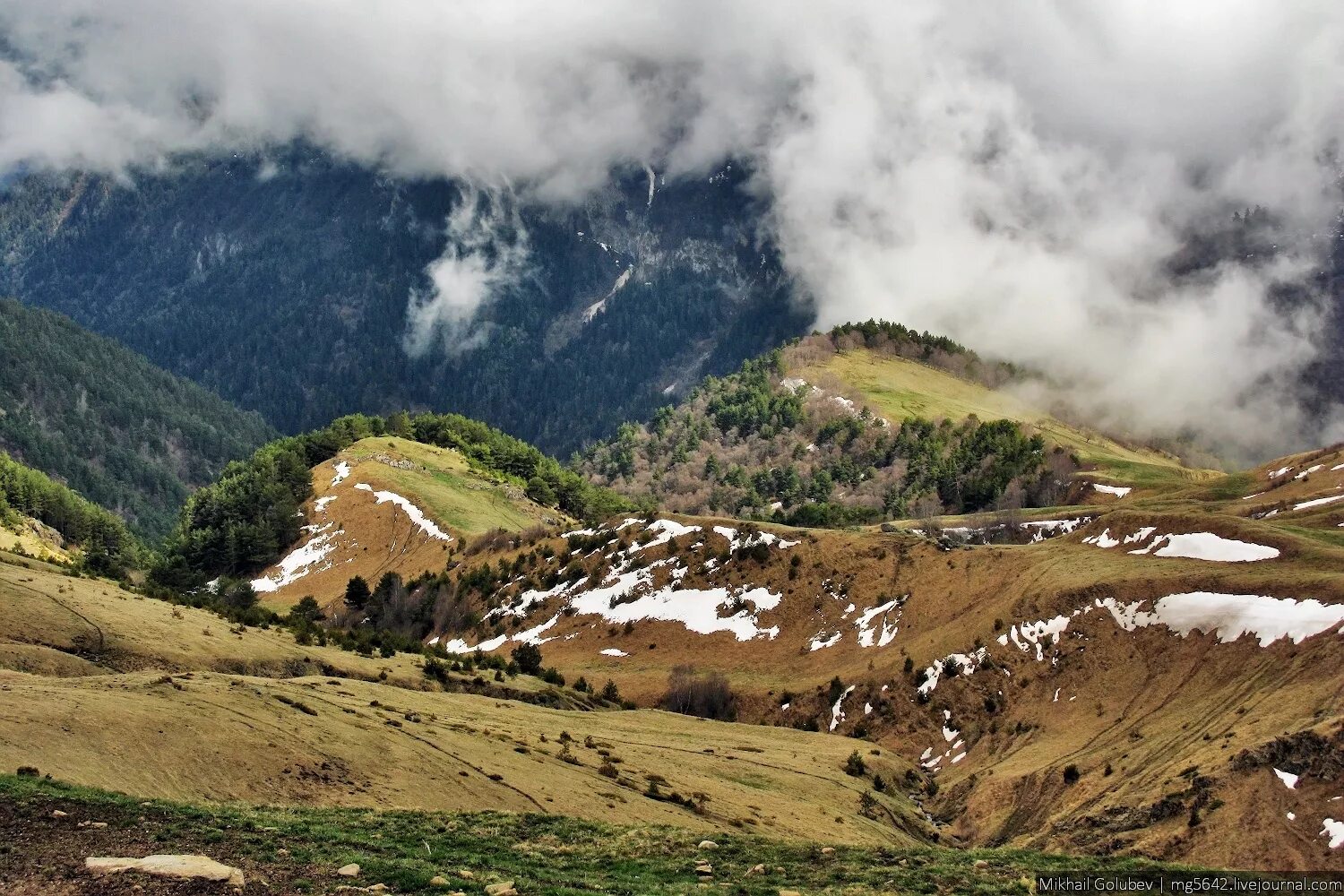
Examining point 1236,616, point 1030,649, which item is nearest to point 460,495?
point 1030,649

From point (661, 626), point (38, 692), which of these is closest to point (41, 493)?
point (661, 626)

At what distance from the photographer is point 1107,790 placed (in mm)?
50781

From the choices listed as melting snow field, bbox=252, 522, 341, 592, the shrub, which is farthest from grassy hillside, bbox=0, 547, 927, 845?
melting snow field, bbox=252, 522, 341, 592

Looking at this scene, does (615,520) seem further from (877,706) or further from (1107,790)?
(1107,790)

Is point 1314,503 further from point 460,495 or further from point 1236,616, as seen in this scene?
point 460,495

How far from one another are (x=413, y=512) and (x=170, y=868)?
468 ft

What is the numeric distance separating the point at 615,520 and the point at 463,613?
63.6 feet

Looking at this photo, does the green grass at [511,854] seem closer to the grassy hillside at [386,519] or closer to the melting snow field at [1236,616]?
the melting snow field at [1236,616]

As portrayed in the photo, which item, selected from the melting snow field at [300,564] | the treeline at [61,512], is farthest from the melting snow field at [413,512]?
the treeline at [61,512]

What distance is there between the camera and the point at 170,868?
2250cm

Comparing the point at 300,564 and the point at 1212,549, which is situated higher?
the point at 1212,549

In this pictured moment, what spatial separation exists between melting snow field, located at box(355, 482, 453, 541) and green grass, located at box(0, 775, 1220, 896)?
11945 centimetres

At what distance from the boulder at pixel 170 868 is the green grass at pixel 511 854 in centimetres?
88

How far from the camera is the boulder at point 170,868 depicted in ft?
73.0
